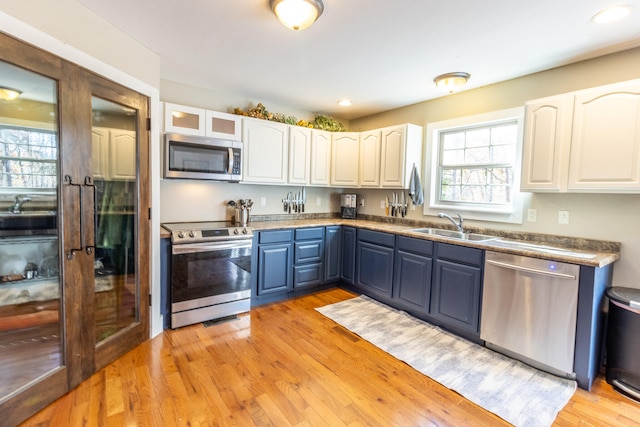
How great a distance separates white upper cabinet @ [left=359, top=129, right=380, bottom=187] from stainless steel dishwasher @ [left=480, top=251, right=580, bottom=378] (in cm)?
181

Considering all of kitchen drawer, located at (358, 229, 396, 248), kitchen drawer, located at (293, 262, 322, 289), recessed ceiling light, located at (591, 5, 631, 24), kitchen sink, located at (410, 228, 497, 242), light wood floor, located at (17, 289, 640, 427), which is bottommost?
light wood floor, located at (17, 289, 640, 427)

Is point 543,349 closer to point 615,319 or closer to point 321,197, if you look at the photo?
point 615,319

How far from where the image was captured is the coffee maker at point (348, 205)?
4434 mm

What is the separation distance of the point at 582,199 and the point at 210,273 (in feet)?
11.0

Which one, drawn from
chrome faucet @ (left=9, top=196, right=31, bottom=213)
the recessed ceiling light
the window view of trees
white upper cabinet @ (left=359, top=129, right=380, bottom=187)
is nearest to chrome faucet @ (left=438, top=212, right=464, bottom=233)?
the window view of trees

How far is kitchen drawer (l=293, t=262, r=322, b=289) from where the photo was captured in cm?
361

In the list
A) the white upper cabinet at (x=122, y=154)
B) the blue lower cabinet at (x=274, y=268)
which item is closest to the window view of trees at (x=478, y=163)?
the blue lower cabinet at (x=274, y=268)

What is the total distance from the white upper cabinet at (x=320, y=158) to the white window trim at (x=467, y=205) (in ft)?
4.23

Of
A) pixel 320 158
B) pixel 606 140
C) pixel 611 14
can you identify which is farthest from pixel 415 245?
pixel 611 14

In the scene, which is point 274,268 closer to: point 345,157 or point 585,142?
point 345,157

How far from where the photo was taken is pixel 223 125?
330cm

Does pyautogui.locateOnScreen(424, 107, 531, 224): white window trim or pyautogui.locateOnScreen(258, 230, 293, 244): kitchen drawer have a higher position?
pyautogui.locateOnScreen(424, 107, 531, 224): white window trim

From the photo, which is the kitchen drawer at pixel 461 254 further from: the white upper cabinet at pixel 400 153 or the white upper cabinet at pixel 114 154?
the white upper cabinet at pixel 114 154

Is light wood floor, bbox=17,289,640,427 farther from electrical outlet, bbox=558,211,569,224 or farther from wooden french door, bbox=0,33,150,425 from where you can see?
electrical outlet, bbox=558,211,569,224
